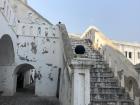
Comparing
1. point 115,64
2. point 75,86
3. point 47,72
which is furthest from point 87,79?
point 47,72

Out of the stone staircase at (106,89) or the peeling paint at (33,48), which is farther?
the peeling paint at (33,48)

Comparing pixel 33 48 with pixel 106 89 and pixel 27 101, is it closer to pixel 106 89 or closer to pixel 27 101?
pixel 27 101

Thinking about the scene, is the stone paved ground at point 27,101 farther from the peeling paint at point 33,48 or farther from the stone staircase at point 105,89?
the stone staircase at point 105,89

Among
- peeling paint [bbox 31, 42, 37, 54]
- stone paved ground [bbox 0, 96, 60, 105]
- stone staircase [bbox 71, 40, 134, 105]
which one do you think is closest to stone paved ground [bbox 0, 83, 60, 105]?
stone paved ground [bbox 0, 96, 60, 105]

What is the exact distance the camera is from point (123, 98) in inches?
470

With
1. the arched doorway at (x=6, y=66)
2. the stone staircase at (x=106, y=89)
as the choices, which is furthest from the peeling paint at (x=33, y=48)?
the stone staircase at (x=106, y=89)

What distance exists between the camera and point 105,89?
1244cm

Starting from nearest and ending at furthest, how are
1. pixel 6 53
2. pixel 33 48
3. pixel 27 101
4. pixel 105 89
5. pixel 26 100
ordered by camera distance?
pixel 105 89, pixel 27 101, pixel 26 100, pixel 6 53, pixel 33 48

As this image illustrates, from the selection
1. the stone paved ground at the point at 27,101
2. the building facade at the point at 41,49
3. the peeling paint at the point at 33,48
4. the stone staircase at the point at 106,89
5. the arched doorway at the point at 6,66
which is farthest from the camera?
the peeling paint at the point at 33,48

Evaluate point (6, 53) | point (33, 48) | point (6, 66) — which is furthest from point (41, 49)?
point (6, 66)

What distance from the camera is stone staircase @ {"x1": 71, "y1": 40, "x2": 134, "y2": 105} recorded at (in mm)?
11484

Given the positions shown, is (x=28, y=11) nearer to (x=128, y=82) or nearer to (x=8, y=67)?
(x=8, y=67)

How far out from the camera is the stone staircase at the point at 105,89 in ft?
37.7

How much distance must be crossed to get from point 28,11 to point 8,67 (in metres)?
4.04
